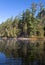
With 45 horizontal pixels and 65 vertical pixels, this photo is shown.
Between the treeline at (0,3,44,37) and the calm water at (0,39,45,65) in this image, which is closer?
the calm water at (0,39,45,65)

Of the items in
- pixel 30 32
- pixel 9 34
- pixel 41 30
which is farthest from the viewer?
pixel 9 34

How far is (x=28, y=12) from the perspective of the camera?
119312 mm

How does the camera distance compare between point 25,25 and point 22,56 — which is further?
point 25,25

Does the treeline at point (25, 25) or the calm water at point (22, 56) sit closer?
the calm water at point (22, 56)

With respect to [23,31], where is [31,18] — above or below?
above

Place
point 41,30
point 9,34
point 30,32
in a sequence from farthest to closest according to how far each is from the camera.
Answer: point 9,34
point 30,32
point 41,30

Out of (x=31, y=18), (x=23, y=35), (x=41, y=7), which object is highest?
(x=41, y=7)

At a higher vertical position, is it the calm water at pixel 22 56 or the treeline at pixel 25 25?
the treeline at pixel 25 25

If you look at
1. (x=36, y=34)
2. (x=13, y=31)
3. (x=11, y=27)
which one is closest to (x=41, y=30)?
(x=36, y=34)

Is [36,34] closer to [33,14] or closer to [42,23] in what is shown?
[42,23]

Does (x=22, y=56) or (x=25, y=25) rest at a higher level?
(x=25, y=25)

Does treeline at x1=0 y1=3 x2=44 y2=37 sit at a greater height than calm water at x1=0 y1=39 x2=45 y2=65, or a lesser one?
greater

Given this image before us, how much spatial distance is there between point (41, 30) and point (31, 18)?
15526 mm

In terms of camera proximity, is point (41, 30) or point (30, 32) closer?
point (41, 30)
